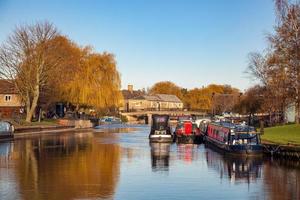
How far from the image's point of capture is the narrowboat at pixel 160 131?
5531cm

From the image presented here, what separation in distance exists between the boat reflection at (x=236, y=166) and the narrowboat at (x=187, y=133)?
13250 mm

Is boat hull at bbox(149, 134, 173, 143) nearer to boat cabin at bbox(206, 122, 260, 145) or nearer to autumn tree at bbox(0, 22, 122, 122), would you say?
boat cabin at bbox(206, 122, 260, 145)

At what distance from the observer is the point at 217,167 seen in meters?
34.1

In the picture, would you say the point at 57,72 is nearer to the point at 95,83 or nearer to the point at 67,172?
the point at 95,83

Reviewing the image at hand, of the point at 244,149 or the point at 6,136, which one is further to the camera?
the point at 6,136

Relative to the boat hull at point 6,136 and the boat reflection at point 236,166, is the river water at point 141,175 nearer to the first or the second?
the boat reflection at point 236,166

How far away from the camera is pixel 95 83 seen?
86.9m

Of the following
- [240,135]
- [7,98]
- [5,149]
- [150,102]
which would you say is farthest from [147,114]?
[240,135]

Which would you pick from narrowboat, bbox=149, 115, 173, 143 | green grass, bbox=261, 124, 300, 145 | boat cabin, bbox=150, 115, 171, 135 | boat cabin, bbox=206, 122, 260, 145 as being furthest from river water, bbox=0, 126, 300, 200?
boat cabin, bbox=150, 115, 171, 135

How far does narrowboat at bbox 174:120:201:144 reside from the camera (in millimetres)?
56844

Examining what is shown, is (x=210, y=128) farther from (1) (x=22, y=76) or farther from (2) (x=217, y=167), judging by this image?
(1) (x=22, y=76)

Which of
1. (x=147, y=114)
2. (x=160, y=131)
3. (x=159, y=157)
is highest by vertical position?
(x=147, y=114)

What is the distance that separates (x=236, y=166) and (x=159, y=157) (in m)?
7.21

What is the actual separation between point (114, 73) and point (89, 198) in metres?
67.3
